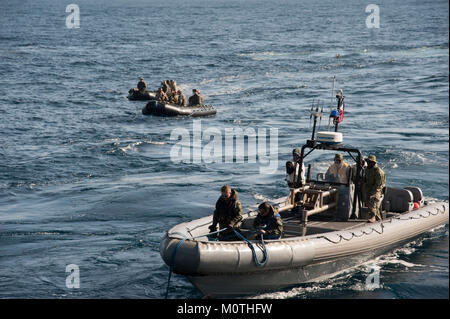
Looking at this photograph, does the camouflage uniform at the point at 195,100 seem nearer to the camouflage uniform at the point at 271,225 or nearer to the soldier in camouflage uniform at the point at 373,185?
the soldier in camouflage uniform at the point at 373,185

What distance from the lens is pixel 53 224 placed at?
1702 centimetres

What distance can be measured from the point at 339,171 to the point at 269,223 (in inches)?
111

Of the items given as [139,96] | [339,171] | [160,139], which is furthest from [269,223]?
[139,96]

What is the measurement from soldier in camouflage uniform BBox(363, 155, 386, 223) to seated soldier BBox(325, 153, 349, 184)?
455mm

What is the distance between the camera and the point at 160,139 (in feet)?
90.6

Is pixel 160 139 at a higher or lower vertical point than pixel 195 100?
lower

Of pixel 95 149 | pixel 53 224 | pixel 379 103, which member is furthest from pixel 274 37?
pixel 53 224

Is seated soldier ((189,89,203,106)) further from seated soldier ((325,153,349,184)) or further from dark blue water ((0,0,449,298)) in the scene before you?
seated soldier ((325,153,349,184))

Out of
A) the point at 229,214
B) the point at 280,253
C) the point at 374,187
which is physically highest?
the point at 374,187

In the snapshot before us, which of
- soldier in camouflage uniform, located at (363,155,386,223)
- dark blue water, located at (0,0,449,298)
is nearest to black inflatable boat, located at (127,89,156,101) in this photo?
dark blue water, located at (0,0,449,298)

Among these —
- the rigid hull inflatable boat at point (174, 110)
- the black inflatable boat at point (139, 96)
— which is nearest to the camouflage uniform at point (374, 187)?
the rigid hull inflatable boat at point (174, 110)

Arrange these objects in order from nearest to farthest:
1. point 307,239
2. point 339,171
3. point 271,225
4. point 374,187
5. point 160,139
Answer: point 271,225 < point 307,239 < point 374,187 < point 339,171 < point 160,139

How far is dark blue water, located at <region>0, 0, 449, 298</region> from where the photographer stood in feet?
46.9

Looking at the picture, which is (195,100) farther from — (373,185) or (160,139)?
(373,185)
